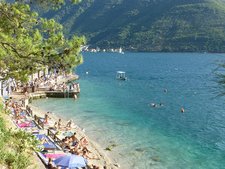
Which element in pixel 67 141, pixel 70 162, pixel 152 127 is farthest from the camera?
pixel 152 127

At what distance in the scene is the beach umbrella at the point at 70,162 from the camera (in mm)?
22952

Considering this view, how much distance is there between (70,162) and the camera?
2311 cm

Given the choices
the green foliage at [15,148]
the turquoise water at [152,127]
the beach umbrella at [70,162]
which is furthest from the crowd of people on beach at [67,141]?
the green foliage at [15,148]

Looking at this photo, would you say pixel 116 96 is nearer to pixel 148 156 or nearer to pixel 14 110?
pixel 14 110

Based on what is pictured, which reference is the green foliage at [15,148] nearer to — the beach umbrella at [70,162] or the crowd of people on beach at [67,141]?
the crowd of people on beach at [67,141]

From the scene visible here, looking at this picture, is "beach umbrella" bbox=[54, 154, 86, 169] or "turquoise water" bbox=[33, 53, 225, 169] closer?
"beach umbrella" bbox=[54, 154, 86, 169]

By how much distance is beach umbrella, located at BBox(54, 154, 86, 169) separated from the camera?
23.0 metres

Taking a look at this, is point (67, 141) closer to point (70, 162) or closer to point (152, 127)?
point (70, 162)

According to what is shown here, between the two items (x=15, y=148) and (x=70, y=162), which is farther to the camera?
(x=70, y=162)

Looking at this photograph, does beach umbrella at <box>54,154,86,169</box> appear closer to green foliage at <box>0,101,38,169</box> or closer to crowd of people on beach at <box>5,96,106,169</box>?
crowd of people on beach at <box>5,96,106,169</box>

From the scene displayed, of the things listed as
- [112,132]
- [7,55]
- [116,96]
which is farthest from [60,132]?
[116,96]

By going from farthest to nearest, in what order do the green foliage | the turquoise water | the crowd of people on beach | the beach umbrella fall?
the turquoise water → the crowd of people on beach → the beach umbrella → the green foliage

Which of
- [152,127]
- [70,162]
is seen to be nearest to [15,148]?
[70,162]

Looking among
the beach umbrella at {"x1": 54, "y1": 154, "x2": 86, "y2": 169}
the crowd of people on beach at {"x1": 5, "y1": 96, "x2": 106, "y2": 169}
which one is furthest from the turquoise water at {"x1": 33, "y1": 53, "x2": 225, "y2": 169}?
the beach umbrella at {"x1": 54, "y1": 154, "x2": 86, "y2": 169}
